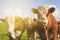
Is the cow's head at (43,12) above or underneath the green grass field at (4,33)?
above

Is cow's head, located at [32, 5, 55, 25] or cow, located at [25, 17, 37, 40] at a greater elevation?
cow's head, located at [32, 5, 55, 25]

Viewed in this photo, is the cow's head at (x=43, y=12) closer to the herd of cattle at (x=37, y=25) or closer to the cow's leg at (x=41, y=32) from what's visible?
the herd of cattle at (x=37, y=25)

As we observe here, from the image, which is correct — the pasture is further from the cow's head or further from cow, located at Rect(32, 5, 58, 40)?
the cow's head

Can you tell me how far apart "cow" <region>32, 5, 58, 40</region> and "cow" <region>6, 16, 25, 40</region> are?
0.63ft

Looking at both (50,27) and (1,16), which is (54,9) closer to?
Answer: (50,27)

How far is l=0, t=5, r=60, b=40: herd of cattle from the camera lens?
2.10 metres

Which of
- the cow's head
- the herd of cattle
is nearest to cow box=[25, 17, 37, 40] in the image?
the herd of cattle

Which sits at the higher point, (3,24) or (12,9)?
(12,9)

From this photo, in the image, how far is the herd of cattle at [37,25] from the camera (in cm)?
210

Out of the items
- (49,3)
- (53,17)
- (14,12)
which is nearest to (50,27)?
(53,17)

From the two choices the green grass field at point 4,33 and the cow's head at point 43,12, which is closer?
the cow's head at point 43,12

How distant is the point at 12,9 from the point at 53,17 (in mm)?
458

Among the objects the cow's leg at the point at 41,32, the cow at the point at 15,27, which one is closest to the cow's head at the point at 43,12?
the cow's leg at the point at 41,32

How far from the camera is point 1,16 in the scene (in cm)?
229
